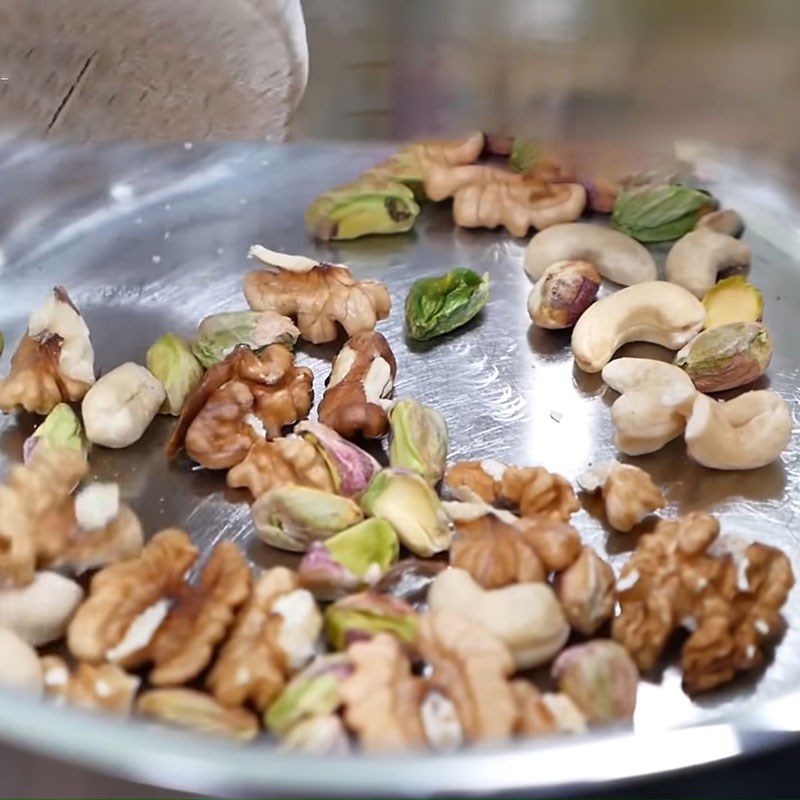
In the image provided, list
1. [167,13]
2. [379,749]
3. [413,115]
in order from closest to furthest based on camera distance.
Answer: [379,749] < [167,13] < [413,115]

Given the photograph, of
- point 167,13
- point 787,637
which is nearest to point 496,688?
point 787,637

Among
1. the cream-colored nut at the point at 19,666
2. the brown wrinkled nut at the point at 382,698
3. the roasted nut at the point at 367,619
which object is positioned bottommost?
the cream-colored nut at the point at 19,666

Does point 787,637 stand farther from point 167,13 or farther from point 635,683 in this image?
point 167,13

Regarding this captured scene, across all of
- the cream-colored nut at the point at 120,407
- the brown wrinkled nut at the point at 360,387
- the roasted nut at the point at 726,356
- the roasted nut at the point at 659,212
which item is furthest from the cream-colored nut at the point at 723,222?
the cream-colored nut at the point at 120,407

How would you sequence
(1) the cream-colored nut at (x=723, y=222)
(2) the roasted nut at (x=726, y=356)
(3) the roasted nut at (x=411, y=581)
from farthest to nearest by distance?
(1) the cream-colored nut at (x=723, y=222), (2) the roasted nut at (x=726, y=356), (3) the roasted nut at (x=411, y=581)

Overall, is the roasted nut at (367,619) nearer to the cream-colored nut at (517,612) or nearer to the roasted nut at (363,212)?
the cream-colored nut at (517,612)

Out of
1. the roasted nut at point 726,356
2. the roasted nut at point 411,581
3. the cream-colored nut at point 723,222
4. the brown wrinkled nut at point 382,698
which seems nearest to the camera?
the brown wrinkled nut at point 382,698

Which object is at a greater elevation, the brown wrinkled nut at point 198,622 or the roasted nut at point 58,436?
the brown wrinkled nut at point 198,622
